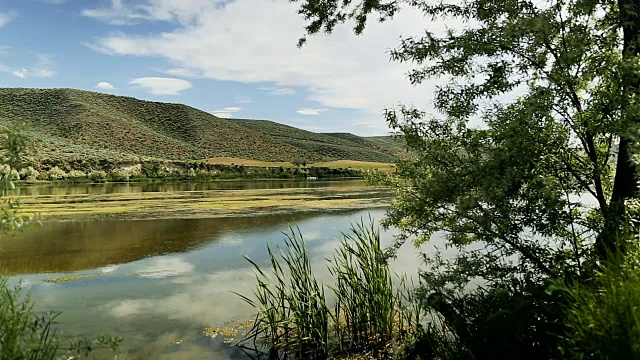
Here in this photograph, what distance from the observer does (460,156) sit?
4312mm

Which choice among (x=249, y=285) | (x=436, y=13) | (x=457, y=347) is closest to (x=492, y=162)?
(x=457, y=347)

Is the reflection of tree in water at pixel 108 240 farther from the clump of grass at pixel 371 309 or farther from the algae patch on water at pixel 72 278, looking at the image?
the clump of grass at pixel 371 309

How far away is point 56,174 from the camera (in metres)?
46.9

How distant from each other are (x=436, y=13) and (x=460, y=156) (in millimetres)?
2071

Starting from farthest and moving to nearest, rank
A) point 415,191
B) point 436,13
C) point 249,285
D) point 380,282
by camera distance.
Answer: point 249,285, point 380,282, point 436,13, point 415,191

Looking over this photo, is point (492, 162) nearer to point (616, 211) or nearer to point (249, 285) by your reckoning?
point (616, 211)

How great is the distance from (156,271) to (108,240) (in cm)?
487

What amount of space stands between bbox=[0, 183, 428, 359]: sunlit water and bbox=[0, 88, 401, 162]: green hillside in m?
43.1

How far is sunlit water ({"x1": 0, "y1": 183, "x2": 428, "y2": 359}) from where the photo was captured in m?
7.14

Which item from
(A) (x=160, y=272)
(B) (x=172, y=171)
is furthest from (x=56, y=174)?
(A) (x=160, y=272)

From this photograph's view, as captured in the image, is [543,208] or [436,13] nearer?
[543,208]

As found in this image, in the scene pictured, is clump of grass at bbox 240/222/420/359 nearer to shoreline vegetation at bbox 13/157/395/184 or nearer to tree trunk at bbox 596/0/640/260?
tree trunk at bbox 596/0/640/260

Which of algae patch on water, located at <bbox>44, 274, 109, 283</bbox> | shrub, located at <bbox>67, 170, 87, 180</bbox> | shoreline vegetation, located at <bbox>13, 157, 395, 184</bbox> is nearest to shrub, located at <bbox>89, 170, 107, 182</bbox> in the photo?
shoreline vegetation, located at <bbox>13, 157, 395, 184</bbox>

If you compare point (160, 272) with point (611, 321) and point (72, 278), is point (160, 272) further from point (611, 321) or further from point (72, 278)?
point (611, 321)
